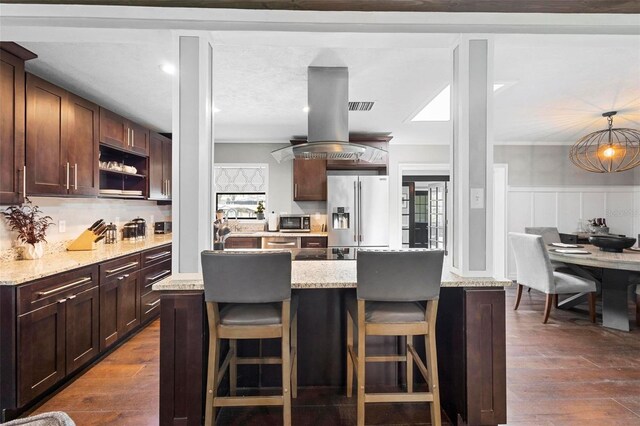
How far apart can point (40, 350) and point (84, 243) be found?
1314 millimetres

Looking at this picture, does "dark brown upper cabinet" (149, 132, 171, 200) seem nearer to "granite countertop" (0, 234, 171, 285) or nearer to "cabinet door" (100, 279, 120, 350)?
"granite countertop" (0, 234, 171, 285)

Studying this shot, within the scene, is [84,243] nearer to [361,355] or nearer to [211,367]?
[211,367]

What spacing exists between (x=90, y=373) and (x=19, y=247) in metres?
1.15

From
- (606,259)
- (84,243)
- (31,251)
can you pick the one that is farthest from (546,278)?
(31,251)

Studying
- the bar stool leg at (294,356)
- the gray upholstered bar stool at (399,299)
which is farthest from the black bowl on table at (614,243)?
the bar stool leg at (294,356)

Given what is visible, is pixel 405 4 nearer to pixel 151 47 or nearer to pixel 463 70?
pixel 463 70

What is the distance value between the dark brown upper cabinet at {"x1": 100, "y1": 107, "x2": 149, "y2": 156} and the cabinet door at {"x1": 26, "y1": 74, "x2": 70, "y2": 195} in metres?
0.55

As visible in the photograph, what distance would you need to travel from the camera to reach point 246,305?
190 centimetres

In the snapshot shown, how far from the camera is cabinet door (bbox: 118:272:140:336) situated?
303 centimetres

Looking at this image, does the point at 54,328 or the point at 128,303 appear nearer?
the point at 54,328

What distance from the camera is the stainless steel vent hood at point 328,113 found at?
280 cm

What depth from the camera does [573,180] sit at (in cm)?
571

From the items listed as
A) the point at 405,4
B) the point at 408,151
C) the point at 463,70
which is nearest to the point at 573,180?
the point at 408,151

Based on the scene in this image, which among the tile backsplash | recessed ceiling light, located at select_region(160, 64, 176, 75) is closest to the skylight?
recessed ceiling light, located at select_region(160, 64, 176, 75)
